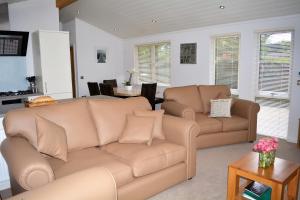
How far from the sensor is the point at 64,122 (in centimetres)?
246

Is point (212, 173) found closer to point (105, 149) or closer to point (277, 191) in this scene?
point (277, 191)

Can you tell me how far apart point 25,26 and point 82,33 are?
7.77 feet

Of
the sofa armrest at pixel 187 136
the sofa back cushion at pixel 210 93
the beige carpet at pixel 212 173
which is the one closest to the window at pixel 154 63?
the sofa back cushion at pixel 210 93

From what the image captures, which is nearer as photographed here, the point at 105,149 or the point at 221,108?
the point at 105,149

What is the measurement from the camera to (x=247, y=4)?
4121 mm

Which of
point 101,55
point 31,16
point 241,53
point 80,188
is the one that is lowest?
point 80,188

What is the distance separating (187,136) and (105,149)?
88 cm

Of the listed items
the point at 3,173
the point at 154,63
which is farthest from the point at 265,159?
the point at 154,63

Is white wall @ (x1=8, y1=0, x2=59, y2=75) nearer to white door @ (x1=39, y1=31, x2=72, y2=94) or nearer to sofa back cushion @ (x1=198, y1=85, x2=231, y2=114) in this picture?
white door @ (x1=39, y1=31, x2=72, y2=94)

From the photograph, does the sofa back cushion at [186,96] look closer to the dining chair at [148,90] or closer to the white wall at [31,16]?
the dining chair at [148,90]

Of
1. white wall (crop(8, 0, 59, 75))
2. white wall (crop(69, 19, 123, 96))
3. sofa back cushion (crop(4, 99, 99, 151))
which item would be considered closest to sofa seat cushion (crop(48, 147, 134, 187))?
sofa back cushion (crop(4, 99, 99, 151))

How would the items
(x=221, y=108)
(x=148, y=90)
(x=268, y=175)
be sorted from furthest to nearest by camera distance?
(x=148, y=90) → (x=221, y=108) → (x=268, y=175)

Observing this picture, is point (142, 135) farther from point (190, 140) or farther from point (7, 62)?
point (7, 62)

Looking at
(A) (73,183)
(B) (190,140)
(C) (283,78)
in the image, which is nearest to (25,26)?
(B) (190,140)
